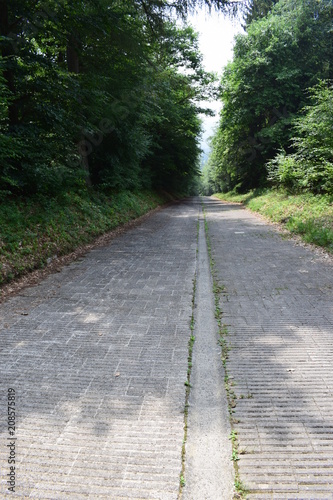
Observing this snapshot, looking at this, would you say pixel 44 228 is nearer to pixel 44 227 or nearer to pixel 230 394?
pixel 44 227

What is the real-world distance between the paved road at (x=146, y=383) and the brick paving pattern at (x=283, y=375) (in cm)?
1

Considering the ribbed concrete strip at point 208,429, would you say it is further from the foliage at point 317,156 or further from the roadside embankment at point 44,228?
the foliage at point 317,156

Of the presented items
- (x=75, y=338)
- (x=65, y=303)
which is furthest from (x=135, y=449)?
(x=65, y=303)

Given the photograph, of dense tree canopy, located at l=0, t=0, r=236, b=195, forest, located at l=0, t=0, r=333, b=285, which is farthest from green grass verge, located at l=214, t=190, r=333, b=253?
dense tree canopy, located at l=0, t=0, r=236, b=195

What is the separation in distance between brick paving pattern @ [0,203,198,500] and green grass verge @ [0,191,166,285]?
0.74 meters

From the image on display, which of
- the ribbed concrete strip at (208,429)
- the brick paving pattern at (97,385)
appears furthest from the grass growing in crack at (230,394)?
the brick paving pattern at (97,385)

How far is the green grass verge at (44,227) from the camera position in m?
6.08

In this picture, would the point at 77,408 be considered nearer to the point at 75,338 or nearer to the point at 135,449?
the point at 135,449

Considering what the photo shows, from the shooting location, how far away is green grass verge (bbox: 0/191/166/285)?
6084 millimetres

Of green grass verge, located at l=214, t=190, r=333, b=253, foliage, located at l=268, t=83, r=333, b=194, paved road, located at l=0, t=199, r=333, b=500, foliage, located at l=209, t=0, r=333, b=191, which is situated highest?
foliage, located at l=209, t=0, r=333, b=191

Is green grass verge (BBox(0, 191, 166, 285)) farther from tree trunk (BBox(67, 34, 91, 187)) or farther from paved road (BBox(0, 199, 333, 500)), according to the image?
tree trunk (BBox(67, 34, 91, 187))

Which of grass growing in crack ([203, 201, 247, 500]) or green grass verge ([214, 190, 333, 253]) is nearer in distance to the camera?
grass growing in crack ([203, 201, 247, 500])

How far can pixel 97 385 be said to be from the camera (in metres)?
2.92

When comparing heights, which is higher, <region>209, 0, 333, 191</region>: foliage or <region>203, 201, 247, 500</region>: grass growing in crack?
<region>209, 0, 333, 191</region>: foliage
